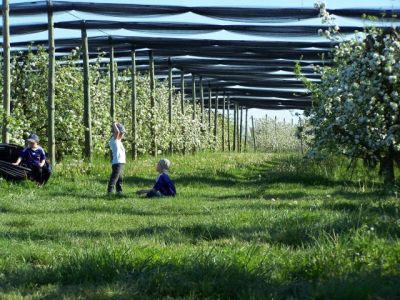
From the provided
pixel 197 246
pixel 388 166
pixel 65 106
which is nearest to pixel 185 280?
pixel 197 246

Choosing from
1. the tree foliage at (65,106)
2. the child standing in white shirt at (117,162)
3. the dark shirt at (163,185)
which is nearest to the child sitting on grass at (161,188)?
the dark shirt at (163,185)

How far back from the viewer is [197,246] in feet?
21.5

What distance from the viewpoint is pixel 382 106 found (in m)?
12.6

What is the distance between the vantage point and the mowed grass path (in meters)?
4.62

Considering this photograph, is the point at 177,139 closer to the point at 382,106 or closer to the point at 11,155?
the point at 11,155

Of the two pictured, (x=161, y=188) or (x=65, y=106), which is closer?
(x=161, y=188)

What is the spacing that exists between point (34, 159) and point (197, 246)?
8.19 m

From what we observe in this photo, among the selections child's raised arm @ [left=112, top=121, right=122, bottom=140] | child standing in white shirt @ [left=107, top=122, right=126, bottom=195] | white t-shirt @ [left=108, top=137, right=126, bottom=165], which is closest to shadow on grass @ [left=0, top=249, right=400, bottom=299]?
child standing in white shirt @ [left=107, top=122, right=126, bottom=195]

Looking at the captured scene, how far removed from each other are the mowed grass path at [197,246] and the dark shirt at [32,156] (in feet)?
4.44

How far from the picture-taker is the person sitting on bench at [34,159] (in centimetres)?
1391

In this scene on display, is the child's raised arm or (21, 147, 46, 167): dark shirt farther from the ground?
the child's raised arm

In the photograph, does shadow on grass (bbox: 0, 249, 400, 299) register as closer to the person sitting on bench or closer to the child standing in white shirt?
the child standing in white shirt

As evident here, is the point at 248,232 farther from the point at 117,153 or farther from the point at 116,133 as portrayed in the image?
the point at 116,133

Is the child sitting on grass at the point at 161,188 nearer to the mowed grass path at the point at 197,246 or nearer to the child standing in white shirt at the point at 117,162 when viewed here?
the mowed grass path at the point at 197,246
